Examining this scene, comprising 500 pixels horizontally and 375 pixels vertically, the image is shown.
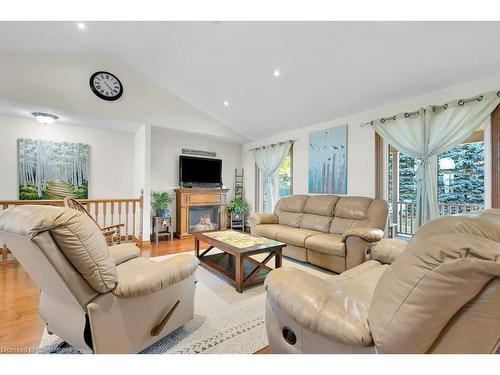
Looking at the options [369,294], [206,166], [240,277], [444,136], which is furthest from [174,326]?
[206,166]

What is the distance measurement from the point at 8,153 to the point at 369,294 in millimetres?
5419

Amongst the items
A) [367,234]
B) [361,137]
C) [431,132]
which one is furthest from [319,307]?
[361,137]

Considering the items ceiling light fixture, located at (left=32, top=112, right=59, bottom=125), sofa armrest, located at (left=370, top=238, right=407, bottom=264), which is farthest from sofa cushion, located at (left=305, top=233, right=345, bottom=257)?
ceiling light fixture, located at (left=32, top=112, right=59, bottom=125)

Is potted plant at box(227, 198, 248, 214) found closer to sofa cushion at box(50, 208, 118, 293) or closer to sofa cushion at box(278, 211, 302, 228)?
sofa cushion at box(278, 211, 302, 228)

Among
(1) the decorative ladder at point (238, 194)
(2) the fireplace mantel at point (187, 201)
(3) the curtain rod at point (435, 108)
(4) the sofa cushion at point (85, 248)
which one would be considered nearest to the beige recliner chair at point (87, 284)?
(4) the sofa cushion at point (85, 248)

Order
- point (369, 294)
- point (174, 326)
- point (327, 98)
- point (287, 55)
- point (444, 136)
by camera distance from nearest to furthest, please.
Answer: point (369, 294)
point (174, 326)
point (444, 136)
point (287, 55)
point (327, 98)

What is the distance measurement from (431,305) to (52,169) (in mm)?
5334

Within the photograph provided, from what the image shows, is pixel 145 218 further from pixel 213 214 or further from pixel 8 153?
pixel 8 153

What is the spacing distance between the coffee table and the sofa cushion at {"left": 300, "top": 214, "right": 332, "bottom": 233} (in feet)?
3.67

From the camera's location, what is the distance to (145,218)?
4305 mm

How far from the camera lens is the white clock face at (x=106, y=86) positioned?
3.82 metres

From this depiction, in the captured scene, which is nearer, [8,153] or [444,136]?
[444,136]

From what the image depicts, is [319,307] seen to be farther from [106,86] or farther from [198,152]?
[198,152]
